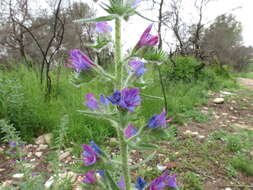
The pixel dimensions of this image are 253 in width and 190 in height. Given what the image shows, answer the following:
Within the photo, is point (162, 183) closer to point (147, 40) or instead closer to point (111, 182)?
point (111, 182)

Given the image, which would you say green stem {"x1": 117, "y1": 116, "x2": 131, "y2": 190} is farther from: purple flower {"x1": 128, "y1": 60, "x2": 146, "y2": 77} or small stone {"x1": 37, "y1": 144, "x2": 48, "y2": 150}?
small stone {"x1": 37, "y1": 144, "x2": 48, "y2": 150}

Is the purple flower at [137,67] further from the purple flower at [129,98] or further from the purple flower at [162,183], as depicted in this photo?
the purple flower at [162,183]

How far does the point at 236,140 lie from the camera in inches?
109

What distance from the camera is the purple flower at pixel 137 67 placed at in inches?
40.0

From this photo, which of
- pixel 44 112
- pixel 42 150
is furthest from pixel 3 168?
pixel 44 112

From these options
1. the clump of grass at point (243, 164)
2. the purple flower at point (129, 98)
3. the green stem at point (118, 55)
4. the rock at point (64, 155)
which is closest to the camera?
the purple flower at point (129, 98)

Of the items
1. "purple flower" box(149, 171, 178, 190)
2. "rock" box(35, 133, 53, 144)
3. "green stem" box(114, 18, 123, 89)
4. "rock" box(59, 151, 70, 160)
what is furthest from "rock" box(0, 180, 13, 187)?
"green stem" box(114, 18, 123, 89)

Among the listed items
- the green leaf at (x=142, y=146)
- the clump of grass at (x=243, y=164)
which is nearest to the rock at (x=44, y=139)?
the green leaf at (x=142, y=146)

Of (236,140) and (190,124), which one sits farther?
(190,124)

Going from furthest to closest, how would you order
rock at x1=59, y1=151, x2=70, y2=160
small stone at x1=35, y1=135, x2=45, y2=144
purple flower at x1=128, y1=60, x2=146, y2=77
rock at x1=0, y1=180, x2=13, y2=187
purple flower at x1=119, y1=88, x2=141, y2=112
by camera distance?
small stone at x1=35, y1=135, x2=45, y2=144
rock at x1=59, y1=151, x2=70, y2=160
rock at x1=0, y1=180, x2=13, y2=187
purple flower at x1=128, y1=60, x2=146, y2=77
purple flower at x1=119, y1=88, x2=141, y2=112

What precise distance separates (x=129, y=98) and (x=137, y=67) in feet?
0.89

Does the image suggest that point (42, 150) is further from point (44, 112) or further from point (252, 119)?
point (252, 119)

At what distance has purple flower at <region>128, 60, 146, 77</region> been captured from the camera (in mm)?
1016

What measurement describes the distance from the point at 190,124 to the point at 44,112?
239cm
